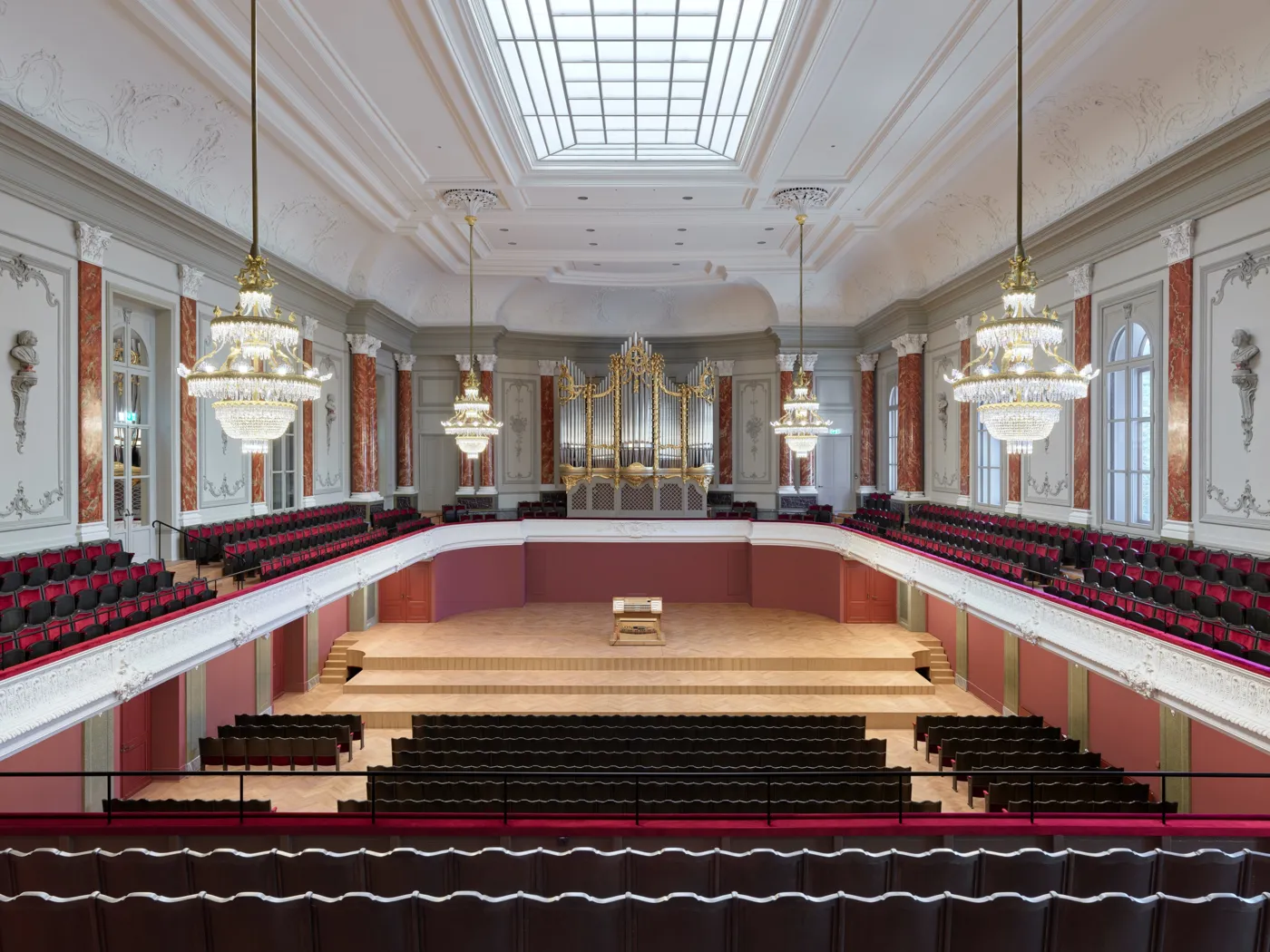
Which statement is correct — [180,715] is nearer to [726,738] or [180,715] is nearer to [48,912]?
[48,912]

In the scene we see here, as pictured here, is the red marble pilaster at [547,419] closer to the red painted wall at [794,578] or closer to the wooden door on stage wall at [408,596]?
the wooden door on stage wall at [408,596]

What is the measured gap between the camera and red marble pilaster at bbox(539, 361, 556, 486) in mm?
19641

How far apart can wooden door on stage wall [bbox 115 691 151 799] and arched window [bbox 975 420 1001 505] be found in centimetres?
1251

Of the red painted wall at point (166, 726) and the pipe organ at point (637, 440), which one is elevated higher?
the pipe organ at point (637, 440)

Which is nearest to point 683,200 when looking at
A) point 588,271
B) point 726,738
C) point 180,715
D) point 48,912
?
point 588,271

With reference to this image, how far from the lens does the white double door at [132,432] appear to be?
32.3 ft

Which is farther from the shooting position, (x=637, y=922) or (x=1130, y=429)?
(x=1130, y=429)

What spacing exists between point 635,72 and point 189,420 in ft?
24.3

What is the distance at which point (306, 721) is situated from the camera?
10.3 meters

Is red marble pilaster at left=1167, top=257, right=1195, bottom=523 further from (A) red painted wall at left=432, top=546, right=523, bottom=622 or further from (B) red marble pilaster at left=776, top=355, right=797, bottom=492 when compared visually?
(A) red painted wall at left=432, top=546, right=523, bottom=622

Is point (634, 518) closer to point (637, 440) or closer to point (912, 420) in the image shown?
point (637, 440)

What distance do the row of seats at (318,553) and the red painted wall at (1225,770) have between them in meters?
9.93

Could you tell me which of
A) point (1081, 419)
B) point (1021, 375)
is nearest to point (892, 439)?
point (1081, 419)

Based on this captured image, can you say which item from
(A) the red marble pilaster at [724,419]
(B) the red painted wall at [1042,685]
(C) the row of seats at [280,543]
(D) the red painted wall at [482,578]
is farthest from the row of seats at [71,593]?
(A) the red marble pilaster at [724,419]
